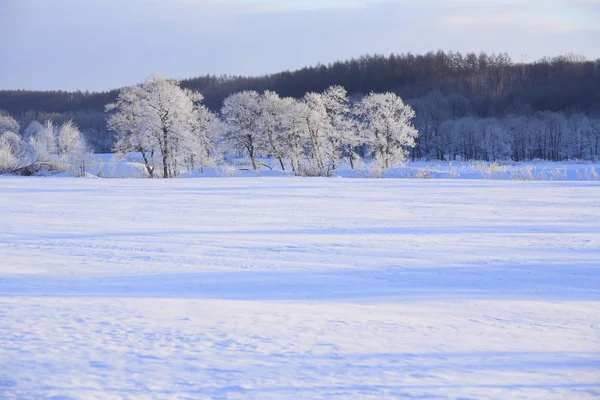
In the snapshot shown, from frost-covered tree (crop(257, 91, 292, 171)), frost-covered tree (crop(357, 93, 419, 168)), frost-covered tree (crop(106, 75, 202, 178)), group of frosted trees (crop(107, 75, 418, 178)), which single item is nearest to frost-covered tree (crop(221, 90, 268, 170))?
group of frosted trees (crop(107, 75, 418, 178))

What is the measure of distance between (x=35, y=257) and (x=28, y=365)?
339 cm

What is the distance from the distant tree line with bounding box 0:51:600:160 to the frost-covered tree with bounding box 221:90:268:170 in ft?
78.4

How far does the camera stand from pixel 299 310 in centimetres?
436

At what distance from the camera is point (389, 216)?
34.1ft

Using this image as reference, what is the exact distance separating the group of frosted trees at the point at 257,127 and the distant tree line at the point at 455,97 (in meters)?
24.4

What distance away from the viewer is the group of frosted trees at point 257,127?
4006 centimetres

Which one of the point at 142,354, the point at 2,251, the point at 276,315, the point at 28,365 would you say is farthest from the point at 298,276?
the point at 2,251

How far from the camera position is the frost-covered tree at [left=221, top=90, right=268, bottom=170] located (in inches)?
2035

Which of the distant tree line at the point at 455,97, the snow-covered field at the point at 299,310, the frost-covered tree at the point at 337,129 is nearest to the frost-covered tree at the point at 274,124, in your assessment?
the frost-covered tree at the point at 337,129

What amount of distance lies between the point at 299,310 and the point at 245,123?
49.0 metres

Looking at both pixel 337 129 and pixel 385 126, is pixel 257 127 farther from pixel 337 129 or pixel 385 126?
pixel 385 126

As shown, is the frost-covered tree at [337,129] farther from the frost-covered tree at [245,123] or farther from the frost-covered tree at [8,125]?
the frost-covered tree at [8,125]

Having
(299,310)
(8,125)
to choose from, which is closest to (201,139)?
(299,310)

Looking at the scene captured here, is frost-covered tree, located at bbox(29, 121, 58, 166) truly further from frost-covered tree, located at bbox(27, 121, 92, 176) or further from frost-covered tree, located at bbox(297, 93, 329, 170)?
Result: frost-covered tree, located at bbox(297, 93, 329, 170)
